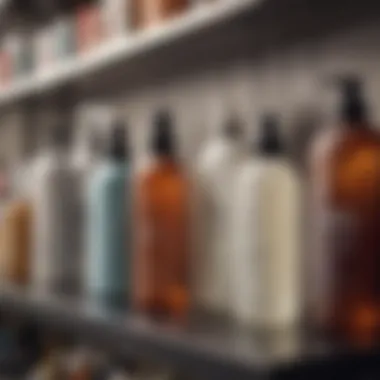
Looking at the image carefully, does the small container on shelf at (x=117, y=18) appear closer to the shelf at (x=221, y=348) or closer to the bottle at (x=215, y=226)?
the bottle at (x=215, y=226)

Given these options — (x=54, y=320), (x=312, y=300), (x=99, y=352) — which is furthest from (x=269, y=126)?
(x=99, y=352)

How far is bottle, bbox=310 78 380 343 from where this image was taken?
3.04 ft

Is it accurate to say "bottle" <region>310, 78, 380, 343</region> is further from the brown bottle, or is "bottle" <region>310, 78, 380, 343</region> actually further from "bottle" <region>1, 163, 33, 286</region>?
"bottle" <region>1, 163, 33, 286</region>

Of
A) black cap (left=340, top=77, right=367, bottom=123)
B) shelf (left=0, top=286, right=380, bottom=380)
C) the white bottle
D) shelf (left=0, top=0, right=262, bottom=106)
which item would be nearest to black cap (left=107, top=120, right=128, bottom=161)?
shelf (left=0, top=0, right=262, bottom=106)

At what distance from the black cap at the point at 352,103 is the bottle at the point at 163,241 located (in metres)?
0.30

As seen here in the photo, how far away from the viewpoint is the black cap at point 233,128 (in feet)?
A: 4.25

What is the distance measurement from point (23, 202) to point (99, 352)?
0.31 metres

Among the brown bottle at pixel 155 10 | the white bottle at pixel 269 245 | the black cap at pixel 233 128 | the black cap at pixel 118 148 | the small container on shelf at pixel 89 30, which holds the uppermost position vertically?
the small container on shelf at pixel 89 30

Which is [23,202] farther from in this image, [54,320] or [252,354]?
[252,354]

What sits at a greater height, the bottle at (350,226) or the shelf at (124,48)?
the shelf at (124,48)

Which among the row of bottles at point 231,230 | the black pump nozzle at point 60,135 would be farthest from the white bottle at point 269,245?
the black pump nozzle at point 60,135

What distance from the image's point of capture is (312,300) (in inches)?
44.5

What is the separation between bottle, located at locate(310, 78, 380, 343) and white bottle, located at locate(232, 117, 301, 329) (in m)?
0.05

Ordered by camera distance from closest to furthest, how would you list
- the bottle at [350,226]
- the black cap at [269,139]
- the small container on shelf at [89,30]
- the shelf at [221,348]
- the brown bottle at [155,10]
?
the shelf at [221,348], the bottle at [350,226], the black cap at [269,139], the brown bottle at [155,10], the small container on shelf at [89,30]
